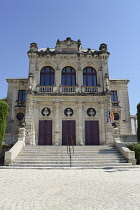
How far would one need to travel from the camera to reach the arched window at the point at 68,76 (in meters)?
19.5

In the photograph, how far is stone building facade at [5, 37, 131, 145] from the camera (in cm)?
1753

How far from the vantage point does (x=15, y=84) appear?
76.9ft

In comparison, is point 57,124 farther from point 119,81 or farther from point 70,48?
point 119,81

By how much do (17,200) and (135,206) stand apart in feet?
9.97

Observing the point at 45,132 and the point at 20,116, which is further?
the point at 20,116

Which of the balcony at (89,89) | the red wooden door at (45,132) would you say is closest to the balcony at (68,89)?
the balcony at (89,89)

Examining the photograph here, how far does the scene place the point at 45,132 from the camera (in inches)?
695

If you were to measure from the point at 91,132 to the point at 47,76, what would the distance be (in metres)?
8.33

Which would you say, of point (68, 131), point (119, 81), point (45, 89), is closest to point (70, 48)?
point (45, 89)

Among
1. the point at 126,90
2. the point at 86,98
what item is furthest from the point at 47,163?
the point at 126,90

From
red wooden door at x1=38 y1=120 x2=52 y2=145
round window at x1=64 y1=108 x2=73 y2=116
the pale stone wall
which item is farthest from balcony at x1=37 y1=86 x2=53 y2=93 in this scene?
the pale stone wall

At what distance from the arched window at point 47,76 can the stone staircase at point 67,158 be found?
322 inches

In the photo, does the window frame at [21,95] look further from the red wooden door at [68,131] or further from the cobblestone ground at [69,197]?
the cobblestone ground at [69,197]

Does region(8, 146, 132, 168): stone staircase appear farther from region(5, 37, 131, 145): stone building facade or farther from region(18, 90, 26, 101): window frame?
region(18, 90, 26, 101): window frame
